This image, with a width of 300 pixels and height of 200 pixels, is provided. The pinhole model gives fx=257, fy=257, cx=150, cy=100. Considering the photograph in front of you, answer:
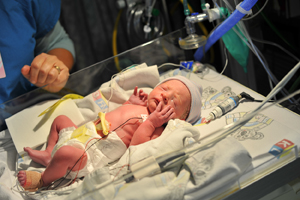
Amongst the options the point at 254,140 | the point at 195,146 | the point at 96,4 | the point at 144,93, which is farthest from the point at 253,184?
the point at 96,4

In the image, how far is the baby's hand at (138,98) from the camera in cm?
154

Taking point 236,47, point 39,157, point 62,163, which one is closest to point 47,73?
point 39,157

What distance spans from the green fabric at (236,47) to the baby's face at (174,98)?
1.71 feet

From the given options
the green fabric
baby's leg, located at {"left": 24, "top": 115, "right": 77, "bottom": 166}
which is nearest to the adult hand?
baby's leg, located at {"left": 24, "top": 115, "right": 77, "bottom": 166}

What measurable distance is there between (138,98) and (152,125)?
300mm

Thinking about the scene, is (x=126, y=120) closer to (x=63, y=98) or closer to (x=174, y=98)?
(x=174, y=98)

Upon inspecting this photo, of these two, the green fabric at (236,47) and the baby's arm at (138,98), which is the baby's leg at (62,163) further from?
the green fabric at (236,47)

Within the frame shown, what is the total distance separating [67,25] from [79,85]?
88 centimetres

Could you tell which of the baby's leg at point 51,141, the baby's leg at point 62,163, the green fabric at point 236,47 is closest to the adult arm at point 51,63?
the baby's leg at point 51,141

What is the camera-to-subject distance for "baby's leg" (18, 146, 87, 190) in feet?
3.77

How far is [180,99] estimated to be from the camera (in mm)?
1401

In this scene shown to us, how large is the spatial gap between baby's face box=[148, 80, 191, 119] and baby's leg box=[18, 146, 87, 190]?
479mm

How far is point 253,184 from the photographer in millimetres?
990

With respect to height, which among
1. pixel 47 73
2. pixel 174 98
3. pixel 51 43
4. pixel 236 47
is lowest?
pixel 174 98
